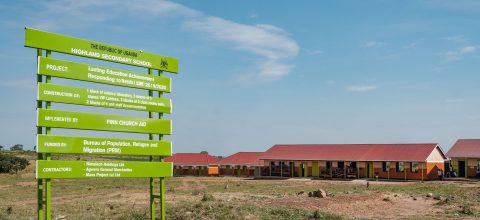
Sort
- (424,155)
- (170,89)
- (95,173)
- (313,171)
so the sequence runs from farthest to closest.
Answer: (313,171), (424,155), (170,89), (95,173)

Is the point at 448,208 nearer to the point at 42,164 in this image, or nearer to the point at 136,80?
the point at 136,80

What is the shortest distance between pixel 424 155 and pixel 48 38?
46164 mm

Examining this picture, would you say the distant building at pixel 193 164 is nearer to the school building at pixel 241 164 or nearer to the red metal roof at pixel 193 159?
the red metal roof at pixel 193 159

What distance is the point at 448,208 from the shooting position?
75.3 ft

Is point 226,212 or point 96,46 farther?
point 226,212

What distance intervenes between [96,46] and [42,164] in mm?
2766

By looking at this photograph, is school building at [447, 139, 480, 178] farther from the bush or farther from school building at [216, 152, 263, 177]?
the bush

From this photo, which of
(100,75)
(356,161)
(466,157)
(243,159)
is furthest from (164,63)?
(243,159)

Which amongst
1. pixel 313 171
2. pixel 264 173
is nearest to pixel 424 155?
pixel 313 171

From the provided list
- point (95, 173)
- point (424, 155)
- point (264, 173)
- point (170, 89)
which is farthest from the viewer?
point (264, 173)

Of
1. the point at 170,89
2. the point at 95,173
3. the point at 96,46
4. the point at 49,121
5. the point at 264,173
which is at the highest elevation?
the point at 96,46

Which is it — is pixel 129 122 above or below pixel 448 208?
above

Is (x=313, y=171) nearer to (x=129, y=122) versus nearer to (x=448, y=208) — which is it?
(x=448, y=208)

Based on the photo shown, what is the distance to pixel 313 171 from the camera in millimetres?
57906
